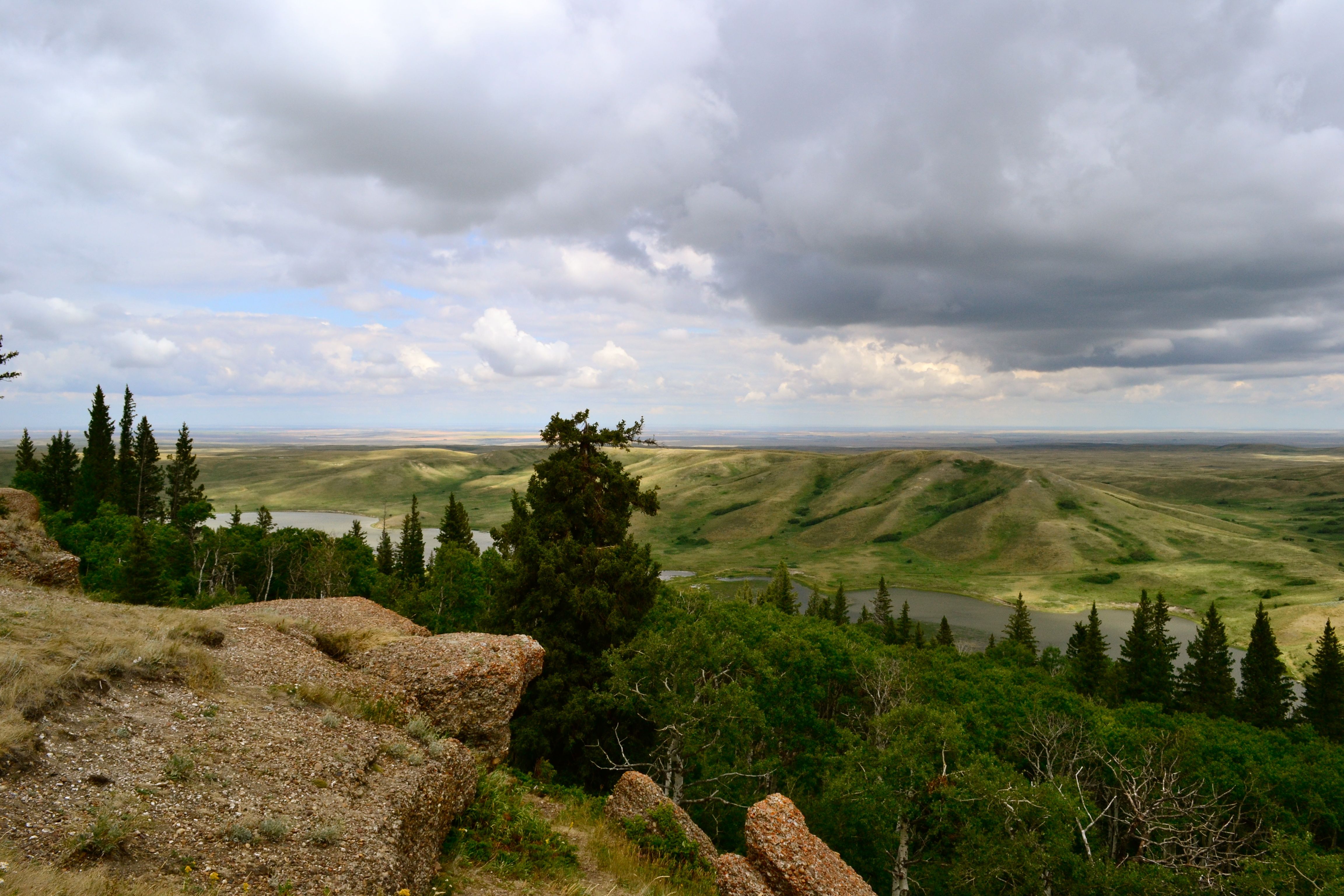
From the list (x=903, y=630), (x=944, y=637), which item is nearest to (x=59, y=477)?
(x=903, y=630)

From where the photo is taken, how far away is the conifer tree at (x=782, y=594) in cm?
10375

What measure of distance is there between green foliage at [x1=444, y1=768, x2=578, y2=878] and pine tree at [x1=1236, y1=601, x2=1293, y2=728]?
89.9 m

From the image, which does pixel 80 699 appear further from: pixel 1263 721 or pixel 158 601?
pixel 1263 721

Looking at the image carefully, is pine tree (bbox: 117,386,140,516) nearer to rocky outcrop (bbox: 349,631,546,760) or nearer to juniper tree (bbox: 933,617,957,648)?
rocky outcrop (bbox: 349,631,546,760)

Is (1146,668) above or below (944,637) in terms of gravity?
above

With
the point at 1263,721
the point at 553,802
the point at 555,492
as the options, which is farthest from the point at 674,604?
the point at 1263,721

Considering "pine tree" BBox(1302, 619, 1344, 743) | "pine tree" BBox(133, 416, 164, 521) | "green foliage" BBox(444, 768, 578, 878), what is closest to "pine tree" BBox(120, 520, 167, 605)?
"pine tree" BBox(133, 416, 164, 521)

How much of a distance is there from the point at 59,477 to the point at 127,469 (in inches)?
286

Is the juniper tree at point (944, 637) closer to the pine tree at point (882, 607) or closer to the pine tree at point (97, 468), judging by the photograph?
the pine tree at point (882, 607)

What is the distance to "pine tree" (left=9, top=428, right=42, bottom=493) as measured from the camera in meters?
82.3

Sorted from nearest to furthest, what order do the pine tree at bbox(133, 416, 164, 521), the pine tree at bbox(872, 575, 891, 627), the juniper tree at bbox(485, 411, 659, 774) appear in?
the juniper tree at bbox(485, 411, 659, 774) < the pine tree at bbox(133, 416, 164, 521) < the pine tree at bbox(872, 575, 891, 627)

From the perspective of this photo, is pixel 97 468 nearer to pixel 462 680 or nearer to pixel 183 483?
pixel 183 483

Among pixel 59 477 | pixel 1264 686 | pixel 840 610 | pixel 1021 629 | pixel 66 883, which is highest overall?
pixel 66 883

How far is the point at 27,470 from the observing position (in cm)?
8925
